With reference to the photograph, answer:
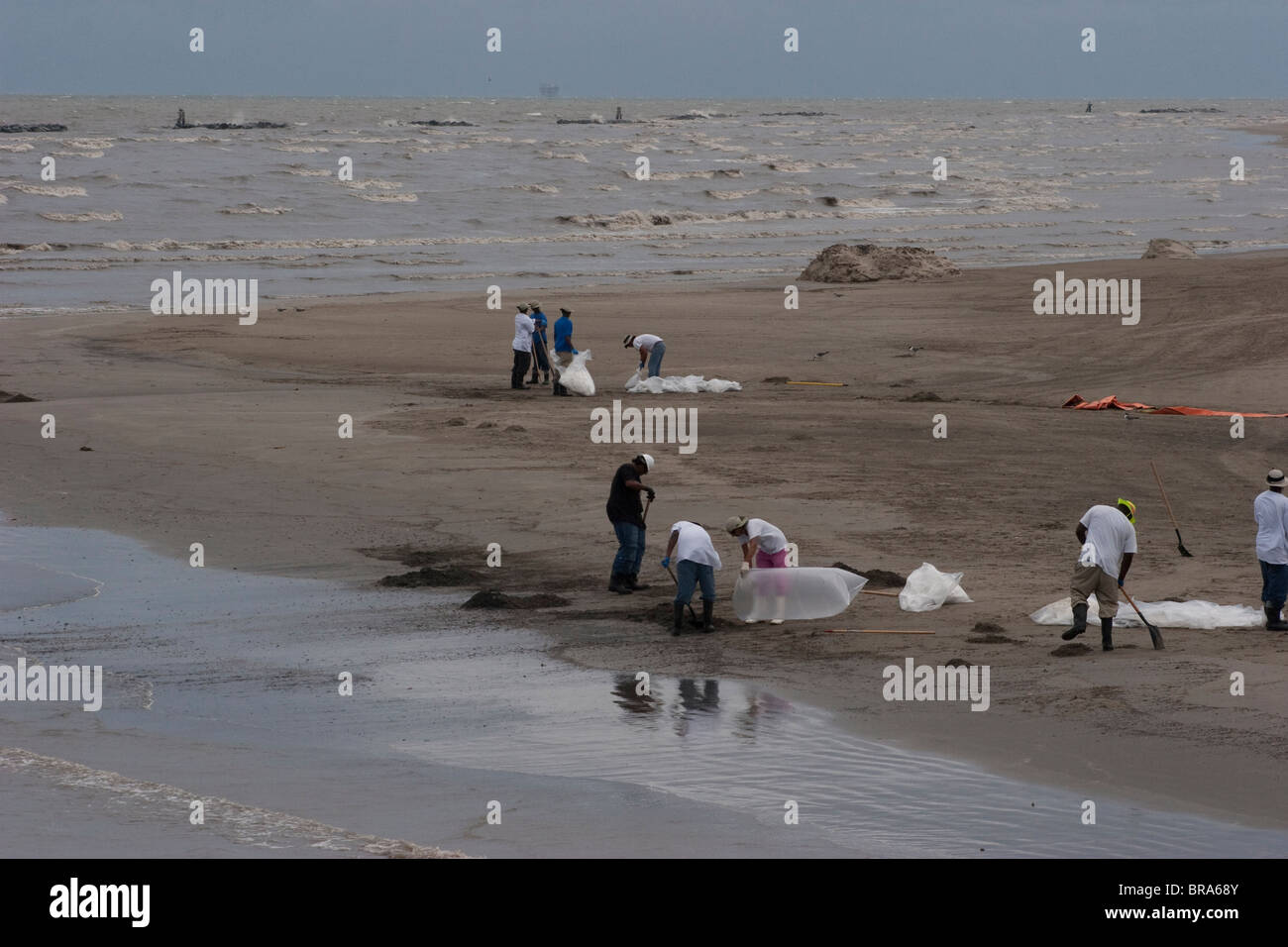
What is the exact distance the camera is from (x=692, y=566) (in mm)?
12906

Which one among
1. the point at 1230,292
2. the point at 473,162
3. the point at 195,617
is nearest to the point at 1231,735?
the point at 195,617

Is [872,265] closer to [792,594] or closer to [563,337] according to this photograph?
[563,337]

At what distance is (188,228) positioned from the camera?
179 ft

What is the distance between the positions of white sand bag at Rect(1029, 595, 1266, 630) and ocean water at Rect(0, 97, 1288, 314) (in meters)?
28.8

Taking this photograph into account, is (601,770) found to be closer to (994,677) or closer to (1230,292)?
(994,677)

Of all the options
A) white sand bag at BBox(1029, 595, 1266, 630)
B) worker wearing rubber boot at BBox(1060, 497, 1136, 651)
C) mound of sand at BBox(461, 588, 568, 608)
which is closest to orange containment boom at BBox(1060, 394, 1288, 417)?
white sand bag at BBox(1029, 595, 1266, 630)

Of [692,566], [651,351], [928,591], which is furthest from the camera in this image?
[651,351]

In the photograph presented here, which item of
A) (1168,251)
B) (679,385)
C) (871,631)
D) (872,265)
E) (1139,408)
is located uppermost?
(1168,251)

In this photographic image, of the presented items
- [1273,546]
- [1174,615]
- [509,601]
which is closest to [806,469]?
[509,601]

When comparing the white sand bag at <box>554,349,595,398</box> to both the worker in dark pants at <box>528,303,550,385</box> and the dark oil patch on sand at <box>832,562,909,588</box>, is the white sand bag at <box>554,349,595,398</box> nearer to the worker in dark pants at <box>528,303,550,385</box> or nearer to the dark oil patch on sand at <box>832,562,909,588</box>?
the worker in dark pants at <box>528,303,550,385</box>

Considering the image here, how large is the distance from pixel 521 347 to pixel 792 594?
12811 mm

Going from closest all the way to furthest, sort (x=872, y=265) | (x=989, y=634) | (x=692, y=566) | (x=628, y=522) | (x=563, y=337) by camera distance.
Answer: (x=989, y=634) → (x=692, y=566) → (x=628, y=522) → (x=563, y=337) → (x=872, y=265)

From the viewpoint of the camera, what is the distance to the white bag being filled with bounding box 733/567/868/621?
13.4m

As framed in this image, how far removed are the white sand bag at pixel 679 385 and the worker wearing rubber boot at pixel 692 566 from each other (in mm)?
11882
